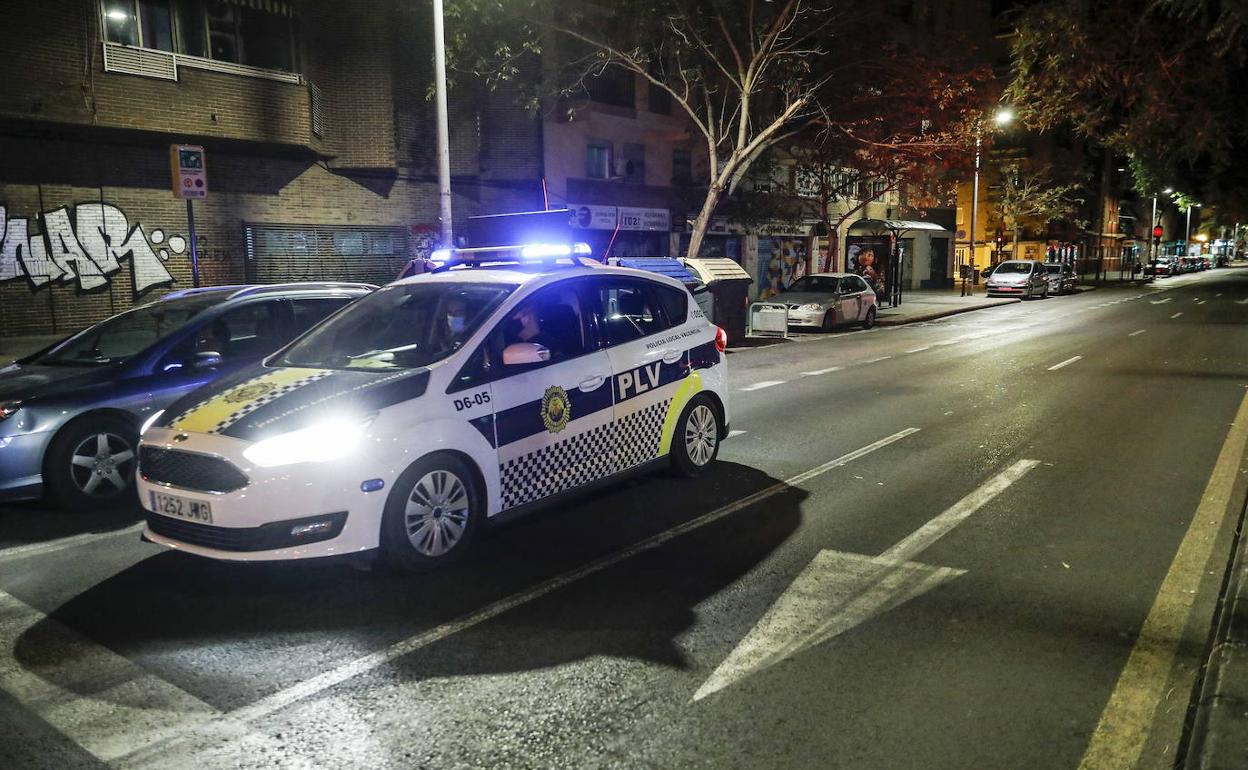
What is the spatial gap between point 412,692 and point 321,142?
741 inches

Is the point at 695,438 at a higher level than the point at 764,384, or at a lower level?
higher

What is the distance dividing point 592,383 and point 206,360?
10.0 ft

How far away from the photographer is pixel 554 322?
6.16m

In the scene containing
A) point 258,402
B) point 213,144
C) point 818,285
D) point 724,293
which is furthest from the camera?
point 818,285

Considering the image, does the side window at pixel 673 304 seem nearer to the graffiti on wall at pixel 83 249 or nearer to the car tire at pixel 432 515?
the car tire at pixel 432 515

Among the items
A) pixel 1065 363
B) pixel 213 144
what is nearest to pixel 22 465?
pixel 213 144

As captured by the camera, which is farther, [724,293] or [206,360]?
[724,293]

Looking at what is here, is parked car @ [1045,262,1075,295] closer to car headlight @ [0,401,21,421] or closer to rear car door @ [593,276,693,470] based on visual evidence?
rear car door @ [593,276,693,470]

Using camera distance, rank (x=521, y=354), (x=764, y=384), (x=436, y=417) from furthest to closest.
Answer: (x=764, y=384), (x=521, y=354), (x=436, y=417)

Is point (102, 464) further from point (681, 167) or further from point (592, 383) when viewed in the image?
point (681, 167)

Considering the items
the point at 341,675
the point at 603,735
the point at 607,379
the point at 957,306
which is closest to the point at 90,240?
the point at 607,379

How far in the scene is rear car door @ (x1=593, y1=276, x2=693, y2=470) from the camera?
21.2 ft

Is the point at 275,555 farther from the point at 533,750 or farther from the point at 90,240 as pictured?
the point at 90,240

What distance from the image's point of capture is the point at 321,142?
801 inches
